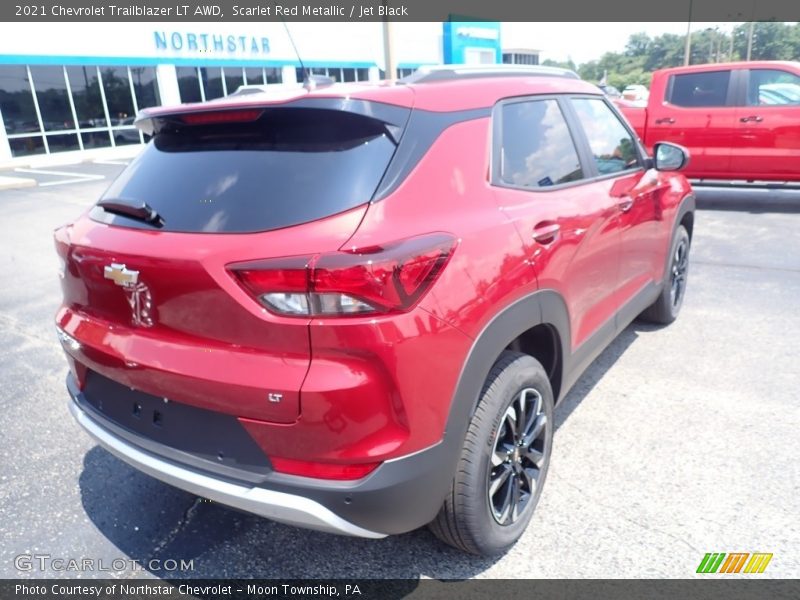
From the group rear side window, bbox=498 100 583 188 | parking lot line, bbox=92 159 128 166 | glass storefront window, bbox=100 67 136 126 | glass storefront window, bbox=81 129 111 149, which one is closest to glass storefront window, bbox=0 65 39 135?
glass storefront window, bbox=81 129 111 149

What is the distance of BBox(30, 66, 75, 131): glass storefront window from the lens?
18.8 m

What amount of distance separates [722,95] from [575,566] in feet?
28.0

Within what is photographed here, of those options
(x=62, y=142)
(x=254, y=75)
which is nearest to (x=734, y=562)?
(x=62, y=142)

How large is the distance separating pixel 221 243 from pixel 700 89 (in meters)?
9.11

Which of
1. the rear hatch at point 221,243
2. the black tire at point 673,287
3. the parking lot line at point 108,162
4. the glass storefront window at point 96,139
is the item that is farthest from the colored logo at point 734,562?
the glass storefront window at point 96,139

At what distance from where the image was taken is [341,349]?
1.76m

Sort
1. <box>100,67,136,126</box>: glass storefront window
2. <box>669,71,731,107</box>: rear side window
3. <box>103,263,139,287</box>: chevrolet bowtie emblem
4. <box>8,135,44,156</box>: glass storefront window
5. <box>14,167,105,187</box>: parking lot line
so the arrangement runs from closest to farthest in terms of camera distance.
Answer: <box>103,263,139,287</box>: chevrolet bowtie emblem → <box>669,71,731,107</box>: rear side window → <box>14,167,105,187</box>: parking lot line → <box>8,135,44,156</box>: glass storefront window → <box>100,67,136,126</box>: glass storefront window

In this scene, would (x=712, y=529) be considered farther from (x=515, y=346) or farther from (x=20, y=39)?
(x=20, y=39)

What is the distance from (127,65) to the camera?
69.3 feet

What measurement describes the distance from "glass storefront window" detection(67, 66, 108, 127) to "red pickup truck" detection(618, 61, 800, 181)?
18.0m

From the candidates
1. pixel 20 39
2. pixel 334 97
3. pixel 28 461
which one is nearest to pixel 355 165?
pixel 334 97

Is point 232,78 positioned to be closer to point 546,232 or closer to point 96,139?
point 96,139

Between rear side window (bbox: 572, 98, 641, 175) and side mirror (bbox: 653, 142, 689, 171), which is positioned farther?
side mirror (bbox: 653, 142, 689, 171)

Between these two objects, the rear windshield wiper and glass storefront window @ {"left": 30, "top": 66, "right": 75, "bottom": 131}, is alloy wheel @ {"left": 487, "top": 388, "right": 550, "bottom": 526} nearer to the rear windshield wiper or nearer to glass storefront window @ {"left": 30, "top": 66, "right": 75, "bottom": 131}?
the rear windshield wiper
